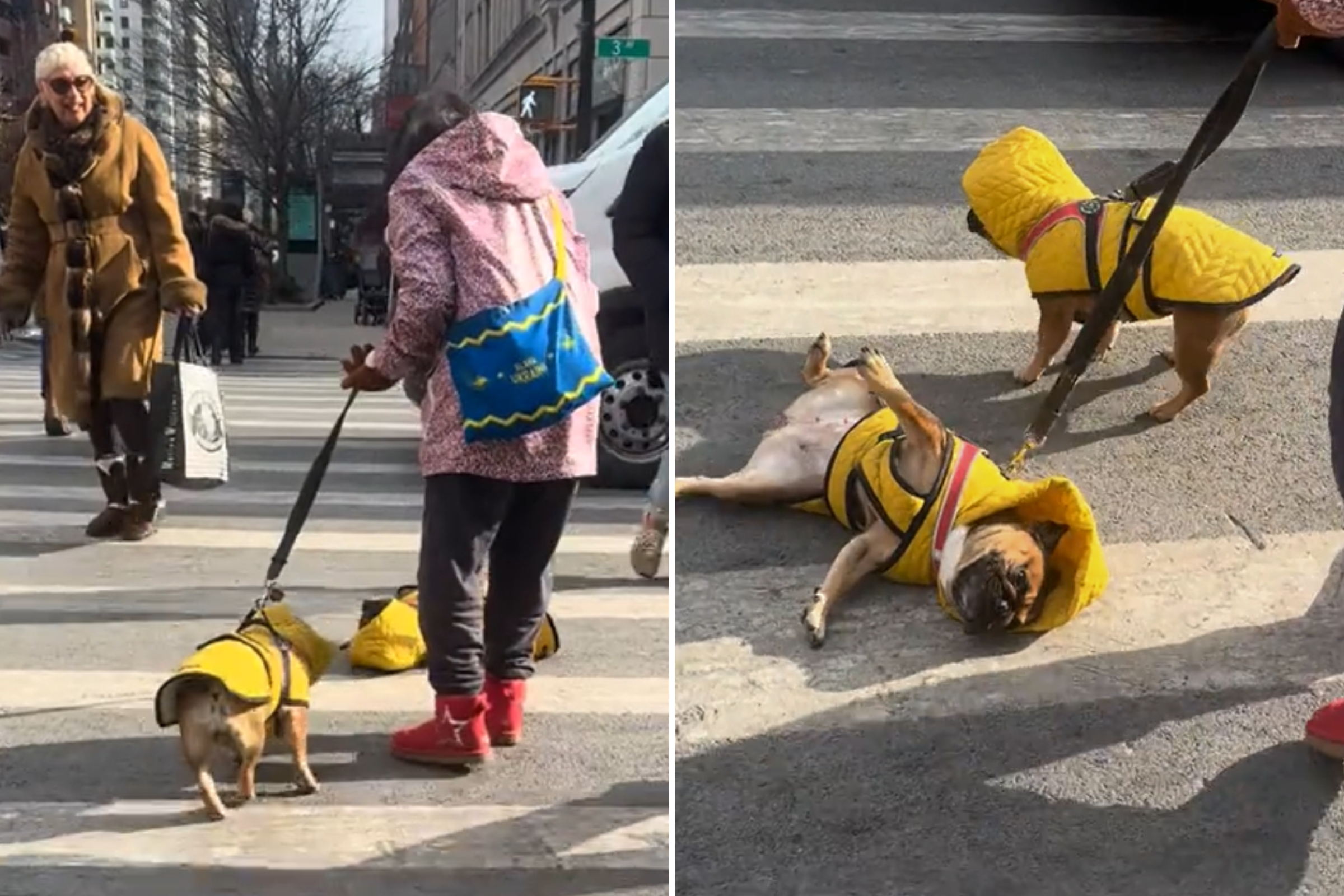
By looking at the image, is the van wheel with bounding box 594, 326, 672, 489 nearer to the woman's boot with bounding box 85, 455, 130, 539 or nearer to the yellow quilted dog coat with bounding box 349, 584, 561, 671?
the woman's boot with bounding box 85, 455, 130, 539

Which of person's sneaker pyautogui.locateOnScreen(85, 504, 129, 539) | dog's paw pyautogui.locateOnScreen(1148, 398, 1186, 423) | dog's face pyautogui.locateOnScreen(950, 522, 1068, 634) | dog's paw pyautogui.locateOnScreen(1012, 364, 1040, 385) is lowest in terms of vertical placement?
person's sneaker pyautogui.locateOnScreen(85, 504, 129, 539)

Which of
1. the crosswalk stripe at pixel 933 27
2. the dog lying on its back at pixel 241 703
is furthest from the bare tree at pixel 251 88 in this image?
the dog lying on its back at pixel 241 703

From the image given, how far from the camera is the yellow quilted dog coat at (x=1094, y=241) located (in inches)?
181

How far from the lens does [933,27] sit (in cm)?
1077

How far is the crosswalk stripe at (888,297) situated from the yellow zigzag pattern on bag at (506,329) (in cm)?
234

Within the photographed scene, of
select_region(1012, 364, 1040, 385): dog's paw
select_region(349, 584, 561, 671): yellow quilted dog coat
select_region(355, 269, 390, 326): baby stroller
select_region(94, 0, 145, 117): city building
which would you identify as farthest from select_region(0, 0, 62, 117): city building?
select_region(1012, 364, 1040, 385): dog's paw

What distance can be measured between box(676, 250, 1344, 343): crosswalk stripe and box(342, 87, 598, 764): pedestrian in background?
214 centimetres

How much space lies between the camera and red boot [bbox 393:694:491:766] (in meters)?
3.79

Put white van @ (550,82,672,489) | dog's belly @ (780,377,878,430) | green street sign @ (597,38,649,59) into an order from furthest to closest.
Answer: green street sign @ (597,38,649,59) < white van @ (550,82,672,489) < dog's belly @ (780,377,878,430)

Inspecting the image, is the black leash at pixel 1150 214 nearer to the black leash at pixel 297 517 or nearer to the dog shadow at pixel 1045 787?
the dog shadow at pixel 1045 787

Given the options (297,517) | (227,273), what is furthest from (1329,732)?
(227,273)

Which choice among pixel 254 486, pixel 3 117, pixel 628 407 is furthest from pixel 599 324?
pixel 3 117

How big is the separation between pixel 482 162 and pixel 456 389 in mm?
514

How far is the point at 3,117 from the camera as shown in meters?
25.5
